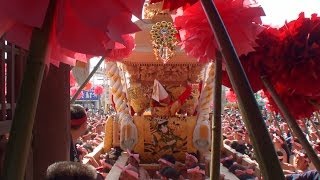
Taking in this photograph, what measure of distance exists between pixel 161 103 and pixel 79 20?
6.80m

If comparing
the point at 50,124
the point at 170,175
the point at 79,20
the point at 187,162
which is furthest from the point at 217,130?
the point at 187,162

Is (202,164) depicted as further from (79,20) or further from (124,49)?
(79,20)

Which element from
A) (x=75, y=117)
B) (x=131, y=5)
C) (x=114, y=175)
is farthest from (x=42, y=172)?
(x=114, y=175)

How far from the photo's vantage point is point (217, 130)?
2.56ft

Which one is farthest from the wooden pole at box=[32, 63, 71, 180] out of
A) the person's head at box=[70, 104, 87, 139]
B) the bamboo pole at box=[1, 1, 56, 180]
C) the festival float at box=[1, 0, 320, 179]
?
the person's head at box=[70, 104, 87, 139]

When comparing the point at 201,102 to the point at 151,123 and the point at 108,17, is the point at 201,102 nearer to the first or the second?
the point at 151,123

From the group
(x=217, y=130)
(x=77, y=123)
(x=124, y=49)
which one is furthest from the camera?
(x=77, y=123)

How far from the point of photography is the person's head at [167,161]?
250 inches

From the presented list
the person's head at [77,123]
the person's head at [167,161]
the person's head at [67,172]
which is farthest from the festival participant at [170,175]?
the person's head at [67,172]

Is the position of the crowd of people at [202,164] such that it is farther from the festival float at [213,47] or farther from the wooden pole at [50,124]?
the festival float at [213,47]

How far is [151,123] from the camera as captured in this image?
7379mm

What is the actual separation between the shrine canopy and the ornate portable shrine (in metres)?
6.40

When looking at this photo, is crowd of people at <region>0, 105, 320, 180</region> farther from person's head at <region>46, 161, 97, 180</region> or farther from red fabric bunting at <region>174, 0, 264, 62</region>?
red fabric bunting at <region>174, 0, 264, 62</region>

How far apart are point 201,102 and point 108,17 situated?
700 centimetres
